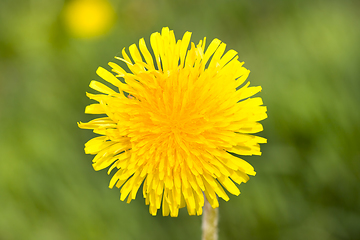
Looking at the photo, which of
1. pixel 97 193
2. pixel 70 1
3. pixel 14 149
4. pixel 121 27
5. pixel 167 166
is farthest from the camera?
pixel 70 1

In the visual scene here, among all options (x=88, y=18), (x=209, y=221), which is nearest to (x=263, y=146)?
(x=209, y=221)

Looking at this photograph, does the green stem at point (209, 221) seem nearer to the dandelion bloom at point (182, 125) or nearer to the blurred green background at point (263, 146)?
the dandelion bloom at point (182, 125)

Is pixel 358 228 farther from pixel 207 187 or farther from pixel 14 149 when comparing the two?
pixel 14 149

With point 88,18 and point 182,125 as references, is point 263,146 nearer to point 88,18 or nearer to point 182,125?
point 182,125

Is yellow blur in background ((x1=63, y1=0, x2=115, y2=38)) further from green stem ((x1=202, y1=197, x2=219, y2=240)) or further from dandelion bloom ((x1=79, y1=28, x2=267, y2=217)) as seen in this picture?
green stem ((x1=202, y1=197, x2=219, y2=240))

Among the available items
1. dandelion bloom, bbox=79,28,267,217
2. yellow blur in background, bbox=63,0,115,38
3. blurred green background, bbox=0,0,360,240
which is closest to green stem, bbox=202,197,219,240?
dandelion bloom, bbox=79,28,267,217

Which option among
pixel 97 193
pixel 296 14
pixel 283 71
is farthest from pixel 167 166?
pixel 296 14
